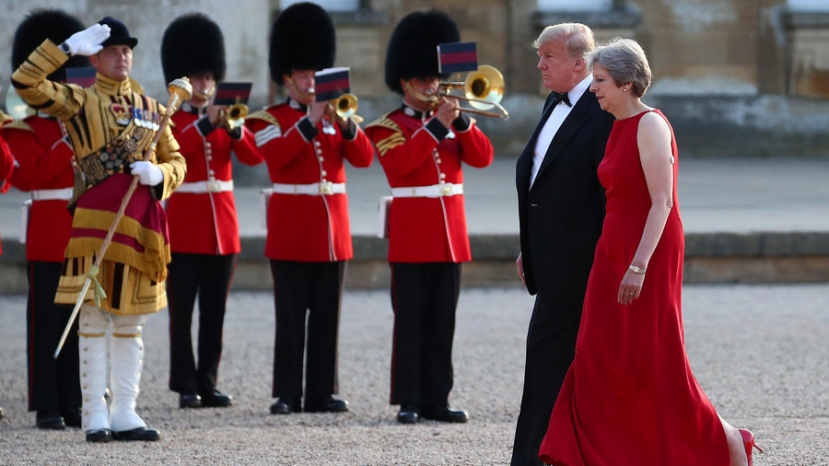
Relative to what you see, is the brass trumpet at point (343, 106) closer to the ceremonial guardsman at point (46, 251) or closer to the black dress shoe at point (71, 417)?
the ceremonial guardsman at point (46, 251)

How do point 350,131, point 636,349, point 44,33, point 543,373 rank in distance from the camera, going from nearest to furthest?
point 636,349 → point 543,373 → point 350,131 → point 44,33

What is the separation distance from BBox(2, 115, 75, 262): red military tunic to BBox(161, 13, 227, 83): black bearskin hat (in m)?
0.82

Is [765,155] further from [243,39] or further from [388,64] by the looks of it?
[388,64]

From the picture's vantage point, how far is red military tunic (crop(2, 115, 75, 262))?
20.6 feet

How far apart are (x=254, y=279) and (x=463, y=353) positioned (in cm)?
259

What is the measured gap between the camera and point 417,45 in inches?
263

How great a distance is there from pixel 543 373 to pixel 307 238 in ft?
6.67

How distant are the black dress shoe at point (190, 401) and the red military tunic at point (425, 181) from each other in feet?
3.53

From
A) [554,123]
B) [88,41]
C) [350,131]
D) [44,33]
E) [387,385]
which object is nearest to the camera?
[554,123]

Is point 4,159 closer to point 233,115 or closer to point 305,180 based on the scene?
point 233,115

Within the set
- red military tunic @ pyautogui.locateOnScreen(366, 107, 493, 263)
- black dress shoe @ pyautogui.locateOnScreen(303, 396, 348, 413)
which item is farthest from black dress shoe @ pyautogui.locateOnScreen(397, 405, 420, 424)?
red military tunic @ pyautogui.locateOnScreen(366, 107, 493, 263)

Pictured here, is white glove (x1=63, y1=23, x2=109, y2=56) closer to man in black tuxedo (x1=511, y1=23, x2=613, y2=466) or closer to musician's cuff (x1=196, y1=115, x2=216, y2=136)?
musician's cuff (x1=196, y1=115, x2=216, y2=136)

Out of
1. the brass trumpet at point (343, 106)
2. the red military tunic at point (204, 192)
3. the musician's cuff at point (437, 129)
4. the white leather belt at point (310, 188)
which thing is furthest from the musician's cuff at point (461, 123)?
the red military tunic at point (204, 192)

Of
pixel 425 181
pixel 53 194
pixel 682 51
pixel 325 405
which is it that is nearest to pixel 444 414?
pixel 325 405
